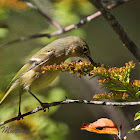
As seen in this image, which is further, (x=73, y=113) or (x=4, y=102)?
(x=73, y=113)

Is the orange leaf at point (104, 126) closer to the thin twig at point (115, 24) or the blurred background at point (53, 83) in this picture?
the blurred background at point (53, 83)

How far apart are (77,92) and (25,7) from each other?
1.22 metres

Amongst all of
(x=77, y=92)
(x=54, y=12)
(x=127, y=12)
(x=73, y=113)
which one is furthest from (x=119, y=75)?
(x=127, y=12)

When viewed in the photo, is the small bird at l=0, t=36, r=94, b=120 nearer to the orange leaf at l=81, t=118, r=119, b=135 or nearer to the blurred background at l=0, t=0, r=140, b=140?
the blurred background at l=0, t=0, r=140, b=140

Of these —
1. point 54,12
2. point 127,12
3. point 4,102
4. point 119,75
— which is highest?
point 127,12

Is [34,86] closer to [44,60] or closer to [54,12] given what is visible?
[44,60]

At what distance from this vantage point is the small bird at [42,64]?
8.91 ft

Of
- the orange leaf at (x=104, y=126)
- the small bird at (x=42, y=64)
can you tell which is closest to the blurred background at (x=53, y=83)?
the small bird at (x=42, y=64)

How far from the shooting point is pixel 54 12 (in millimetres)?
3346

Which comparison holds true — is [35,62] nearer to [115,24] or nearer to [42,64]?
[42,64]

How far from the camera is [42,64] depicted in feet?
8.95

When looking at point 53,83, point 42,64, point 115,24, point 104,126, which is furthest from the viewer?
point 53,83

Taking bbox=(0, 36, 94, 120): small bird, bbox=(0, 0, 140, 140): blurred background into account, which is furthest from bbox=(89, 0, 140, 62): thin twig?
bbox=(0, 36, 94, 120): small bird

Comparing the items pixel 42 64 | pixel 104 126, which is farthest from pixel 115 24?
pixel 42 64
